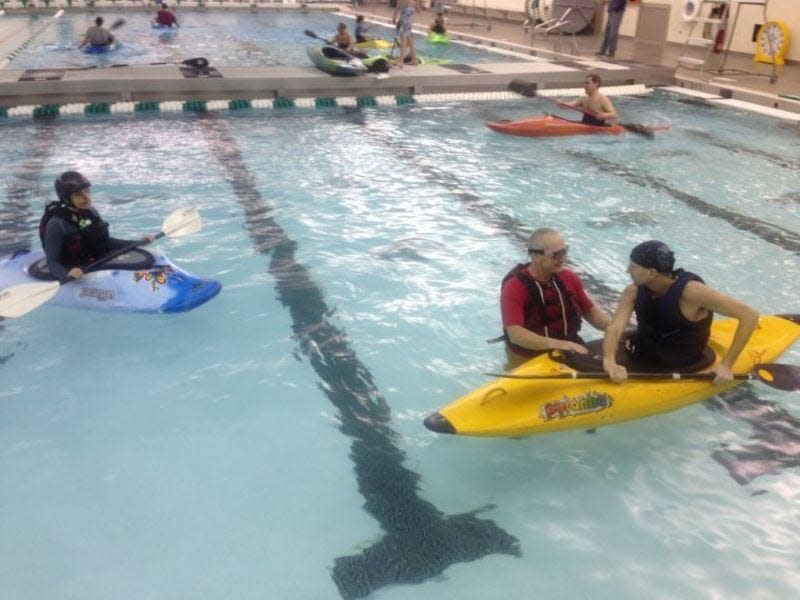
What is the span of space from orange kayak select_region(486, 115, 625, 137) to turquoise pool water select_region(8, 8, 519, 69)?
24.1 ft

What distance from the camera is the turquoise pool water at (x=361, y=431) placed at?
10.1 ft

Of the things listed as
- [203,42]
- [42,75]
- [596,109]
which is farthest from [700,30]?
[42,75]

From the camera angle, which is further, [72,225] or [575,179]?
[575,179]

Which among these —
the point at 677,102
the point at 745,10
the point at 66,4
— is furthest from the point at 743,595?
the point at 66,4

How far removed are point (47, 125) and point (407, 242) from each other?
6.79 metres

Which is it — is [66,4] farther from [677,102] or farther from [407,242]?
[407,242]

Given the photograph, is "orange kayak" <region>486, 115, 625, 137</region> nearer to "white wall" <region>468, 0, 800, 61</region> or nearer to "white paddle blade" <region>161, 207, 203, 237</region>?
"white paddle blade" <region>161, 207, 203, 237</region>

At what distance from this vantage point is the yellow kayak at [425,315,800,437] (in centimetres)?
347

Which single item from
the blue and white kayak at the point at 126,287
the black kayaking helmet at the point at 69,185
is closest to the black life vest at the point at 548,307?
the blue and white kayak at the point at 126,287

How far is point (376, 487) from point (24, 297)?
2660 mm

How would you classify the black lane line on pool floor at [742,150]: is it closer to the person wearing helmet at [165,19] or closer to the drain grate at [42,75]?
the drain grate at [42,75]

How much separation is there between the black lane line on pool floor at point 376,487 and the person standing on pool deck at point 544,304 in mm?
946

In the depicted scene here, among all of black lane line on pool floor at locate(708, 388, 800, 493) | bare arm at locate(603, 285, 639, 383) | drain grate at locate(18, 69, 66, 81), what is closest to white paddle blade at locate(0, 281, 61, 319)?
bare arm at locate(603, 285, 639, 383)

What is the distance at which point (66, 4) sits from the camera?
2550 cm
